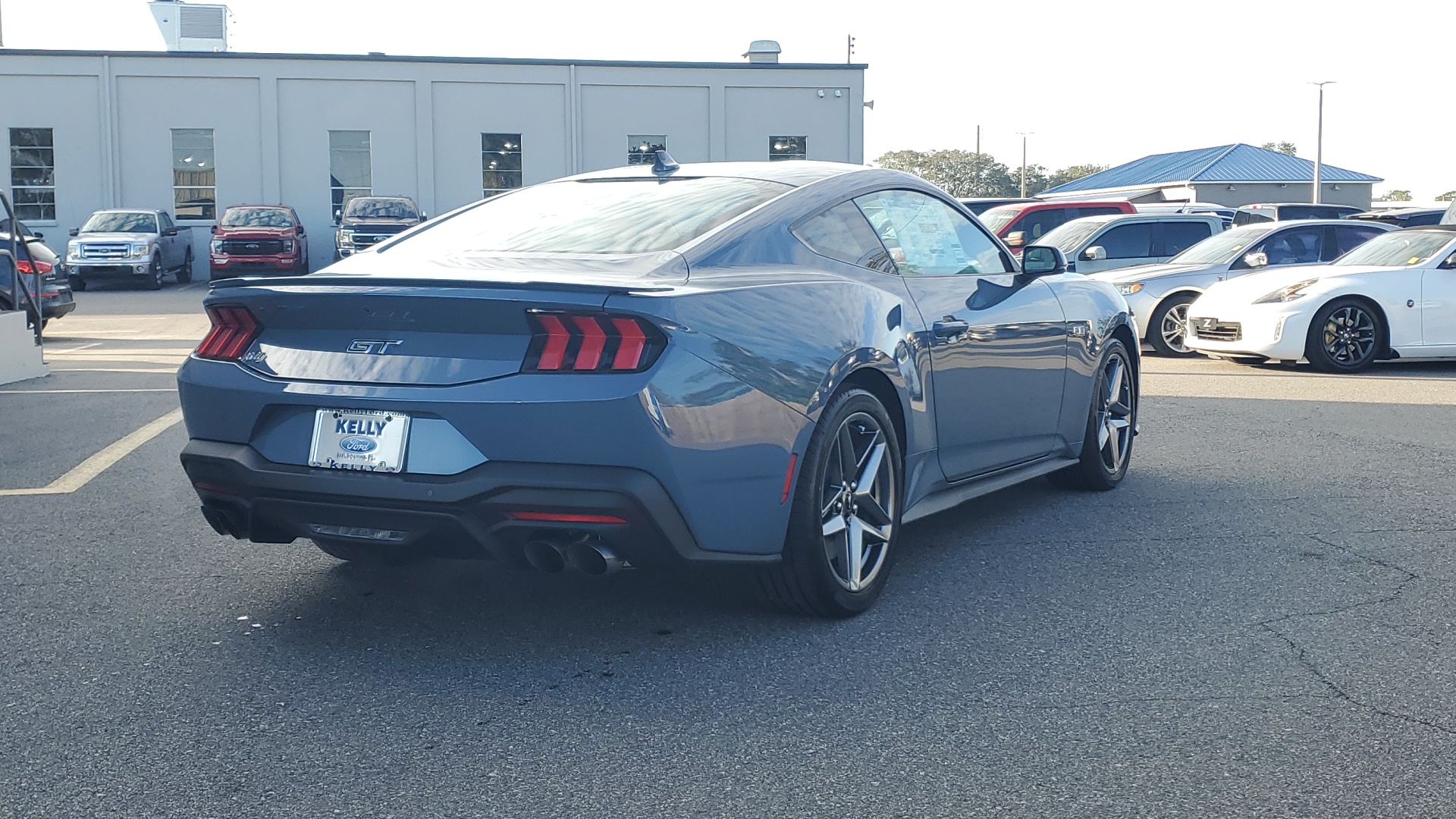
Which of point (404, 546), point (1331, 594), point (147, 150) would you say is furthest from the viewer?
point (147, 150)

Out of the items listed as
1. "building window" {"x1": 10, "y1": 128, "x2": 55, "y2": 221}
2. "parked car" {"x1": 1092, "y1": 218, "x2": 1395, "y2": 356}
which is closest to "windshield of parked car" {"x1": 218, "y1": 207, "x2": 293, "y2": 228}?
"building window" {"x1": 10, "y1": 128, "x2": 55, "y2": 221}

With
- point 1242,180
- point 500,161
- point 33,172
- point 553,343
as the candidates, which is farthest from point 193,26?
point 1242,180

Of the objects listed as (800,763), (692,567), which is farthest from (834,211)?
(800,763)

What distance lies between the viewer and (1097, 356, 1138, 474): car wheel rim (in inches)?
264

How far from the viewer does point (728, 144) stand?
126 ft

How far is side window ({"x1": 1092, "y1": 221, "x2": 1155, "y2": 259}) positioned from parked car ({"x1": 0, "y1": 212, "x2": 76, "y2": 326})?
11276 millimetres

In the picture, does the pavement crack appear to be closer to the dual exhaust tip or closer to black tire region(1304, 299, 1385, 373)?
the dual exhaust tip

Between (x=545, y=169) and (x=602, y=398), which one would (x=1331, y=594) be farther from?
(x=545, y=169)

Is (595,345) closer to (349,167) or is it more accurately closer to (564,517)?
(564,517)

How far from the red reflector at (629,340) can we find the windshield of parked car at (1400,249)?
10908 mm

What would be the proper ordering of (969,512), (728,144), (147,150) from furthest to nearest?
(728,144), (147,150), (969,512)

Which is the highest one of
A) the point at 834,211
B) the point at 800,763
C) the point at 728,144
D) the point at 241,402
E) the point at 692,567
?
the point at 728,144

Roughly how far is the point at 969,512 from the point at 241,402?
334 cm

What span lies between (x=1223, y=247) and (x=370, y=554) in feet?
41.5
